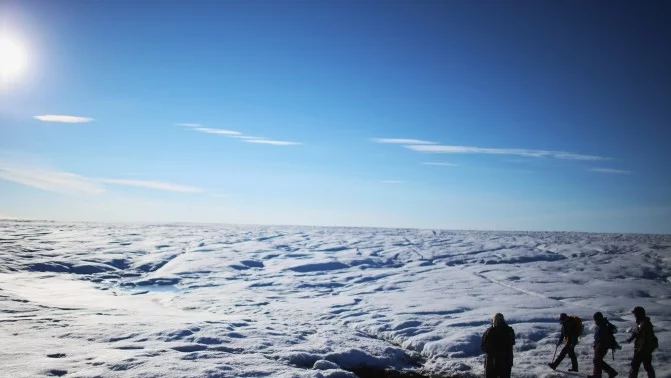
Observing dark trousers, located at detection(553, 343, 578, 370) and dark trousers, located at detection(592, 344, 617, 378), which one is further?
dark trousers, located at detection(553, 343, 578, 370)

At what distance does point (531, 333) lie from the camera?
54.4ft

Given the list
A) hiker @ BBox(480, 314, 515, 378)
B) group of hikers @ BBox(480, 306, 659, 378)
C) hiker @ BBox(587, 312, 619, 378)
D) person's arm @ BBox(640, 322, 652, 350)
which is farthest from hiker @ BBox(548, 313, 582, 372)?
hiker @ BBox(480, 314, 515, 378)

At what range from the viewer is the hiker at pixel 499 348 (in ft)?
30.6

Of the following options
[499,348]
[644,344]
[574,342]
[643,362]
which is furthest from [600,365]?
[499,348]

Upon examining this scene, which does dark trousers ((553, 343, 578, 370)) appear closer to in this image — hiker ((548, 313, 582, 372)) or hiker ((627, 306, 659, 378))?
hiker ((548, 313, 582, 372))

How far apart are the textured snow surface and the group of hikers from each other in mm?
1567

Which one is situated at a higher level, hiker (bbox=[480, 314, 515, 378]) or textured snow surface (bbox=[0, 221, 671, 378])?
hiker (bbox=[480, 314, 515, 378])

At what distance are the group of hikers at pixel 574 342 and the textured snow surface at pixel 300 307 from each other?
1567mm

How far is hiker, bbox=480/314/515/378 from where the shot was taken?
9312 millimetres

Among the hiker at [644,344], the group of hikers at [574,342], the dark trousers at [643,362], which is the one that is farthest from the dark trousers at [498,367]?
the dark trousers at [643,362]

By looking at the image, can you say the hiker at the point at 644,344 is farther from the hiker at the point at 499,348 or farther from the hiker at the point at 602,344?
the hiker at the point at 499,348

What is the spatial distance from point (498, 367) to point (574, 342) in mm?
4535

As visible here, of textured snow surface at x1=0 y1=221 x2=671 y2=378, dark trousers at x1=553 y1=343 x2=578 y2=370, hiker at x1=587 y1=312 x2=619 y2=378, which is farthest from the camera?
textured snow surface at x1=0 y1=221 x2=671 y2=378

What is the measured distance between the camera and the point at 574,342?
12.2 meters
